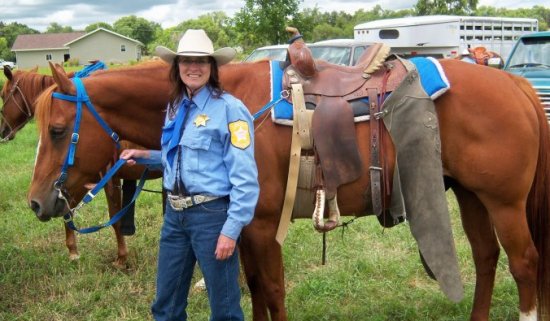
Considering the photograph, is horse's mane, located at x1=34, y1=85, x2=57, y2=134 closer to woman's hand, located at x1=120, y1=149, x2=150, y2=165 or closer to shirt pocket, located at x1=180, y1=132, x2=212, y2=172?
woman's hand, located at x1=120, y1=149, x2=150, y2=165

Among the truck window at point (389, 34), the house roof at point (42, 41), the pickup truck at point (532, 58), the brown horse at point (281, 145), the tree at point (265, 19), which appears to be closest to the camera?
the brown horse at point (281, 145)

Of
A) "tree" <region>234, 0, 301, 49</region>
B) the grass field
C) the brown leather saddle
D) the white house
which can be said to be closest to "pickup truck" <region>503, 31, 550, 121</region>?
the grass field

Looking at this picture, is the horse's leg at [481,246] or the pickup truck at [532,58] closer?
the horse's leg at [481,246]

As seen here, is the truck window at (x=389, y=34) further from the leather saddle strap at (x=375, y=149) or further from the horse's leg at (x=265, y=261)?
the horse's leg at (x=265, y=261)

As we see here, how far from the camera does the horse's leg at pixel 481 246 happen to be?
3484mm

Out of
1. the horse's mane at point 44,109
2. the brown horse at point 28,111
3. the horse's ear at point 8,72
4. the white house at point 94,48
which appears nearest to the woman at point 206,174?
the horse's mane at point 44,109

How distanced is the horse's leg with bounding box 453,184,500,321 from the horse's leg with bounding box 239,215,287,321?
4.37 feet

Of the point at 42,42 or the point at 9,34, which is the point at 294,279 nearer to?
the point at 42,42

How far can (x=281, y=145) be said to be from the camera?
295 cm

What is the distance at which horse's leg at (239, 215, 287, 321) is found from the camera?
2920 mm

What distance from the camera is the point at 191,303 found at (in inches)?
159

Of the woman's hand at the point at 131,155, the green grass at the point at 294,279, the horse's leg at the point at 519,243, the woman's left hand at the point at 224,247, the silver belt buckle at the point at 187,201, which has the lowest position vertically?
the green grass at the point at 294,279

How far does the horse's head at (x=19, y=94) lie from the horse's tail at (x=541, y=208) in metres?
4.51

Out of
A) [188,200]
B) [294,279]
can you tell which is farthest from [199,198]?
[294,279]
